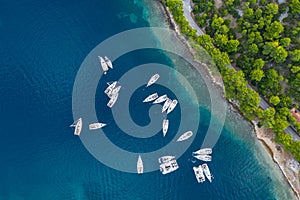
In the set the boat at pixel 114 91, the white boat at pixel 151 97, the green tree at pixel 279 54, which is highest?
the boat at pixel 114 91

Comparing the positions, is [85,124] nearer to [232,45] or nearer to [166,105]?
[166,105]

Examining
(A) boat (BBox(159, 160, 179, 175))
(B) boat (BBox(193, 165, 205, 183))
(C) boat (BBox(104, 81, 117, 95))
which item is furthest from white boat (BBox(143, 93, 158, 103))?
(B) boat (BBox(193, 165, 205, 183))

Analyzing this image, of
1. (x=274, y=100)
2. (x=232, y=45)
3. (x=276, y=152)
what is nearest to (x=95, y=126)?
(x=232, y=45)

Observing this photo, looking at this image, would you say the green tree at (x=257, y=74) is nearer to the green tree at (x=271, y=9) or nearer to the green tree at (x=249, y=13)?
the green tree at (x=249, y=13)

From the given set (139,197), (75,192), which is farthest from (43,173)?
(139,197)

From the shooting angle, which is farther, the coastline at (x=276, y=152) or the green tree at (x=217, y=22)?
the coastline at (x=276, y=152)

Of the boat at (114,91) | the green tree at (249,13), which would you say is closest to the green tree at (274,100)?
the green tree at (249,13)

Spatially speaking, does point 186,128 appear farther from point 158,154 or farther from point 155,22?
point 155,22

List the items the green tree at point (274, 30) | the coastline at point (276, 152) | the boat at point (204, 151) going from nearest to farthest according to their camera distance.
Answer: the green tree at point (274, 30) → the coastline at point (276, 152) → the boat at point (204, 151)
